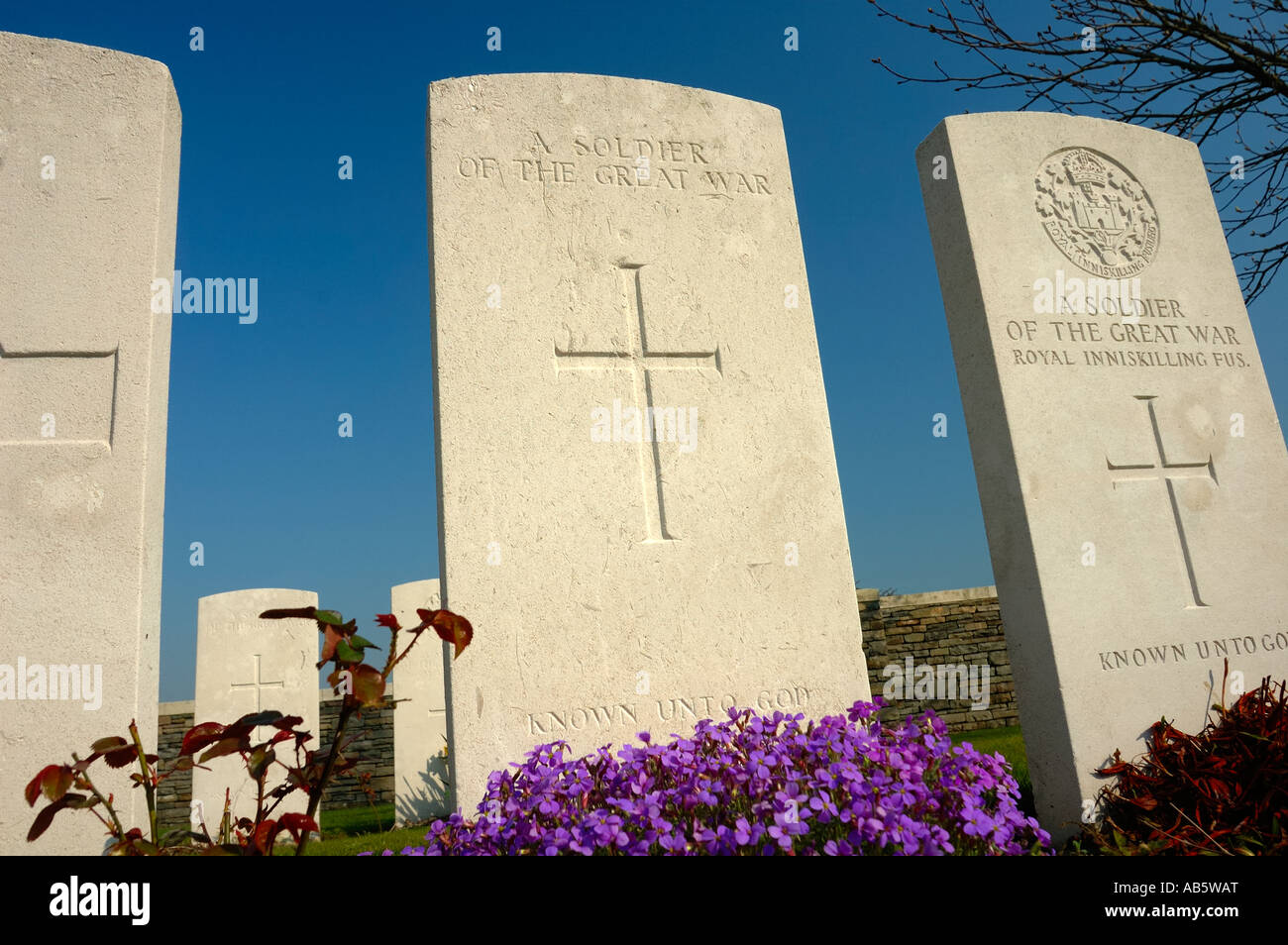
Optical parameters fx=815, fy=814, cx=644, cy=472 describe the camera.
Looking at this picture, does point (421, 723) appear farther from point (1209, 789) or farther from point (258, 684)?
point (1209, 789)

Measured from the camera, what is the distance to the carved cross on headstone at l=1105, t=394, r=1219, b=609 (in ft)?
12.3

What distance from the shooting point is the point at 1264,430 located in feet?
13.6

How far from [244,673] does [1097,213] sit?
7.60 metres

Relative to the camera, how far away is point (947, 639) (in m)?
9.23

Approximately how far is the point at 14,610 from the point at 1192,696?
15.0ft

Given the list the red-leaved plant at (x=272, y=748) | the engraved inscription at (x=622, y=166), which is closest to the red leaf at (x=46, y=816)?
the red-leaved plant at (x=272, y=748)

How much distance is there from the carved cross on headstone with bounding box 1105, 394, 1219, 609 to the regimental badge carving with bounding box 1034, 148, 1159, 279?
73 cm

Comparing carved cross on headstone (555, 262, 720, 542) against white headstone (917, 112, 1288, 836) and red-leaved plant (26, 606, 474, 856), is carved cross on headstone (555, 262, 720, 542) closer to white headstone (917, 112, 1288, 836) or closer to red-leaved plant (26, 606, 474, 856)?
red-leaved plant (26, 606, 474, 856)

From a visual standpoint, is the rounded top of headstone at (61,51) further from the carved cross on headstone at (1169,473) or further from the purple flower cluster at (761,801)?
the carved cross on headstone at (1169,473)

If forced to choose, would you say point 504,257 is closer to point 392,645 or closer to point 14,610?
point 392,645

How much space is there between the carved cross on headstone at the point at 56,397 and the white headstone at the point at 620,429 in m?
1.16

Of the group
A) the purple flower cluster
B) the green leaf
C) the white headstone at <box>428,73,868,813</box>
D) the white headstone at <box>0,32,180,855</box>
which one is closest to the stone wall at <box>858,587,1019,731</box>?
the white headstone at <box>428,73,868,813</box>

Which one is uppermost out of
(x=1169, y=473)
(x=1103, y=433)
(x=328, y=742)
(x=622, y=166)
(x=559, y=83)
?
(x=559, y=83)

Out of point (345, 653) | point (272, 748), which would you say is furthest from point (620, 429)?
point (272, 748)
